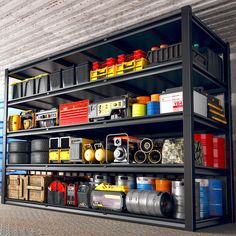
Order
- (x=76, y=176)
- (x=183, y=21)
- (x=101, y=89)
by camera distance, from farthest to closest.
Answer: (x=76, y=176), (x=101, y=89), (x=183, y=21)

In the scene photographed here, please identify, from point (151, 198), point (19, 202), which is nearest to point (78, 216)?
point (151, 198)

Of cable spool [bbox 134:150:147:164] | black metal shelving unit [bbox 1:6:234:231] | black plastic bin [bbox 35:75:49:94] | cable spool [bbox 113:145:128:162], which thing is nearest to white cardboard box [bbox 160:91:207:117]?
black metal shelving unit [bbox 1:6:234:231]

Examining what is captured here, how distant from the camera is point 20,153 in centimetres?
660

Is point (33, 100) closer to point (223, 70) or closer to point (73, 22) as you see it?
point (73, 22)

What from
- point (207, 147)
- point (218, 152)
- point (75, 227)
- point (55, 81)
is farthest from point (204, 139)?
point (55, 81)

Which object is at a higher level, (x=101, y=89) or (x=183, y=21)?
(x=183, y=21)

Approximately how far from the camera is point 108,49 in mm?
5496

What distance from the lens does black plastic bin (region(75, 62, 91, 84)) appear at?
551cm

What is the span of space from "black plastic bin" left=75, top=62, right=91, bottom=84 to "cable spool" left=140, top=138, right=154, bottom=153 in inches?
53.9

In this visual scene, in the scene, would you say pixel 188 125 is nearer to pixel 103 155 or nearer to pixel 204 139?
pixel 204 139

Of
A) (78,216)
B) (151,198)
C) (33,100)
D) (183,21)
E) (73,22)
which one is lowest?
(78,216)

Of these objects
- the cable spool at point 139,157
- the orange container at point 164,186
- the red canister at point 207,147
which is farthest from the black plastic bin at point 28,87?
the red canister at point 207,147

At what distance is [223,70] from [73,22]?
7.58ft

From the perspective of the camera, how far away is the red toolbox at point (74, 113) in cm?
559
